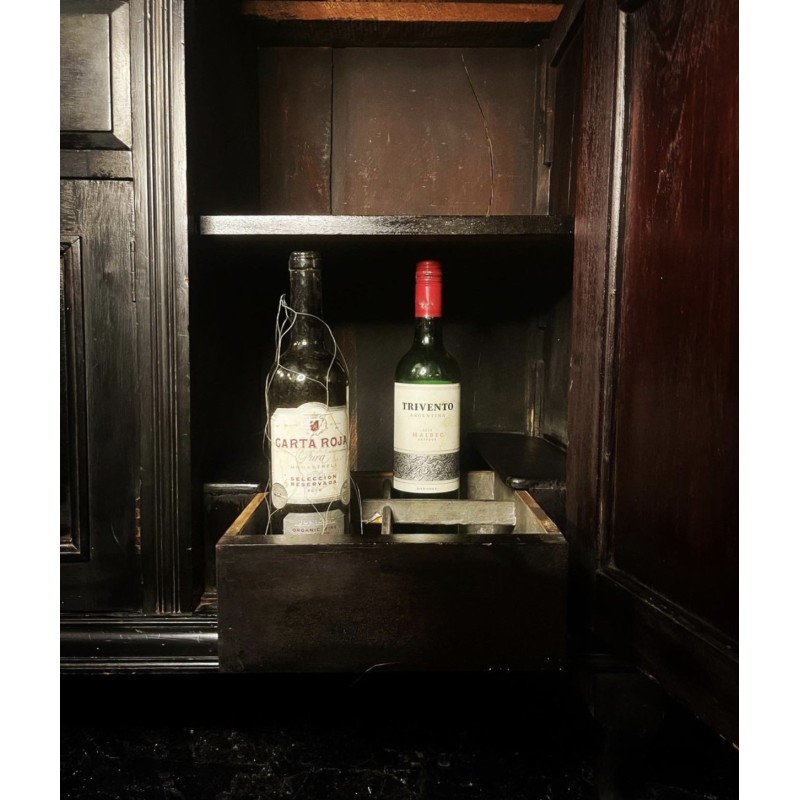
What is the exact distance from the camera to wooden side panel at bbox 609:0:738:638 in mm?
478

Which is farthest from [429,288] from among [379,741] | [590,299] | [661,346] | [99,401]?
[379,741]

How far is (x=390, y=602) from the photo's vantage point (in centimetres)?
59

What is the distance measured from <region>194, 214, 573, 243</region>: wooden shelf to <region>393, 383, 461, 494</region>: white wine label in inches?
8.9

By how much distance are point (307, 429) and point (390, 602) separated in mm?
237

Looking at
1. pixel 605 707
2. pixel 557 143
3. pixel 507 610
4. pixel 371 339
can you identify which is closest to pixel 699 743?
pixel 605 707

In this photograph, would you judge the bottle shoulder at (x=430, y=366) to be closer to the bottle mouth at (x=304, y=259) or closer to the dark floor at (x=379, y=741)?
the bottle mouth at (x=304, y=259)

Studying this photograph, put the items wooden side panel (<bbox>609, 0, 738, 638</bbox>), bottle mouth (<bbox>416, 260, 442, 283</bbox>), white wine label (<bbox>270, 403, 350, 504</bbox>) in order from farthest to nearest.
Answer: bottle mouth (<bbox>416, 260, 442, 283</bbox>)
white wine label (<bbox>270, 403, 350, 504</bbox>)
wooden side panel (<bbox>609, 0, 738, 638</bbox>)

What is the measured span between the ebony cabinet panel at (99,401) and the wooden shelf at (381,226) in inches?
4.8

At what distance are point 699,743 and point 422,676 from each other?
440 mm

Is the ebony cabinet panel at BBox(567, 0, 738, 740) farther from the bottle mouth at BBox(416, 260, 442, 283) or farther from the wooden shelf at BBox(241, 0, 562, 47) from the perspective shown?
the wooden shelf at BBox(241, 0, 562, 47)

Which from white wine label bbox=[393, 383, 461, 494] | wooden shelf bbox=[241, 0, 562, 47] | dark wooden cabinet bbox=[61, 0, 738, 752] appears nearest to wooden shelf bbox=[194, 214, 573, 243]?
dark wooden cabinet bbox=[61, 0, 738, 752]

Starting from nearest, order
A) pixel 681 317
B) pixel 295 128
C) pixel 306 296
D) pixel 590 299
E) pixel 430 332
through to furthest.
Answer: pixel 681 317
pixel 590 299
pixel 306 296
pixel 430 332
pixel 295 128

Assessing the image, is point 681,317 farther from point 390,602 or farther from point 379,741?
point 379,741

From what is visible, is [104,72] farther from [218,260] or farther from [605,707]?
[605,707]
